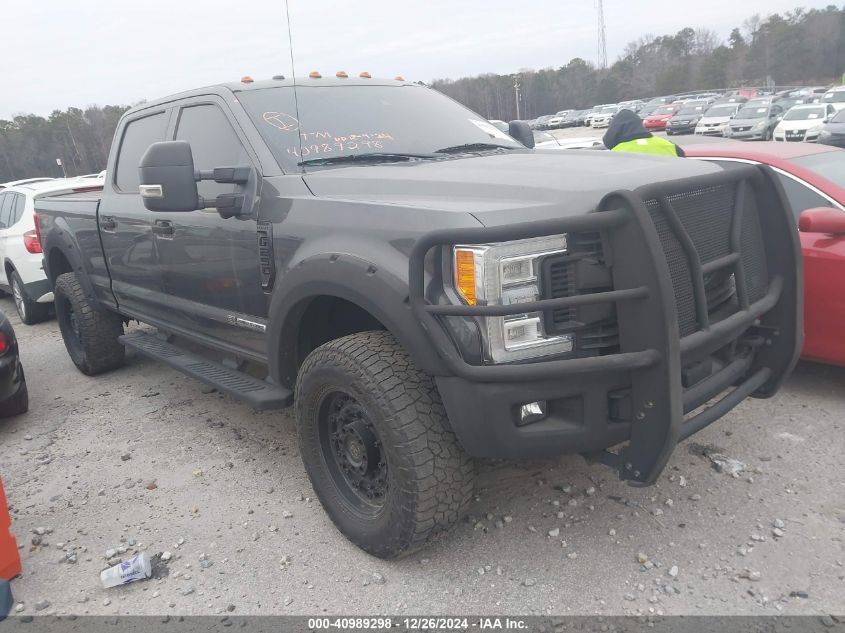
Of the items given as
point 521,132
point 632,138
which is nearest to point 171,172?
point 521,132

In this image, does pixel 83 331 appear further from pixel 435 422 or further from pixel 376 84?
pixel 435 422

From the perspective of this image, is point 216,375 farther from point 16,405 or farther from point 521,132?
point 521,132

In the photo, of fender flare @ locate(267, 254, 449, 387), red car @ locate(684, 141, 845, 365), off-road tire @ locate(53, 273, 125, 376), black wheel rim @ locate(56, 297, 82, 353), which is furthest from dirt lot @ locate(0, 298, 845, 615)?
black wheel rim @ locate(56, 297, 82, 353)

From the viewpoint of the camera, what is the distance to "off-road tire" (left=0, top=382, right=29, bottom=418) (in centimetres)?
488

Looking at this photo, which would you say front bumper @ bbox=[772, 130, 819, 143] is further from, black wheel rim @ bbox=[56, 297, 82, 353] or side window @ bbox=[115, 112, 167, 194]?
black wheel rim @ bbox=[56, 297, 82, 353]

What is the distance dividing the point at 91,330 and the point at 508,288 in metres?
4.31

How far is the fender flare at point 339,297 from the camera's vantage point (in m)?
2.44

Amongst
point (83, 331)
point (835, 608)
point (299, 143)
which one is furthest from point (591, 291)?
point (83, 331)

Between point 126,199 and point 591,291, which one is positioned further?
point 126,199

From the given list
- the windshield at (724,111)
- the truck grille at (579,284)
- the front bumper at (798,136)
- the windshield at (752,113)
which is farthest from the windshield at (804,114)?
the truck grille at (579,284)

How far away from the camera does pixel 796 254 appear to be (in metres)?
2.93

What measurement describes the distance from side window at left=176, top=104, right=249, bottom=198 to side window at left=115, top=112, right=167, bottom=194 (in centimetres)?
47

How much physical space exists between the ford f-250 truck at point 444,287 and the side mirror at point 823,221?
3.58 feet

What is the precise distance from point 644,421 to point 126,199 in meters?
3.83
